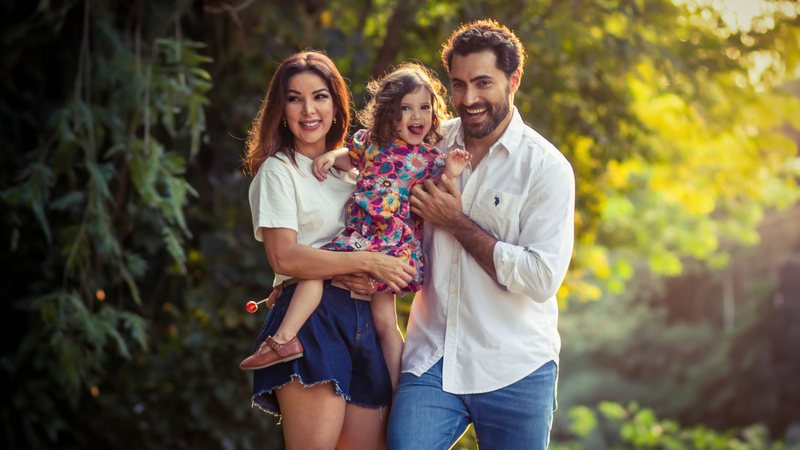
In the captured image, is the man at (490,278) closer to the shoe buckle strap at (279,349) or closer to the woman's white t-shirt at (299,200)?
the woman's white t-shirt at (299,200)

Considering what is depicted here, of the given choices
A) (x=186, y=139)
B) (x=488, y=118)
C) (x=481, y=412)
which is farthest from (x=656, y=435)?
(x=488, y=118)

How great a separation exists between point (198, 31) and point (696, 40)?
321 centimetres

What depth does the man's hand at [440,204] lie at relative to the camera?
3.03 metres

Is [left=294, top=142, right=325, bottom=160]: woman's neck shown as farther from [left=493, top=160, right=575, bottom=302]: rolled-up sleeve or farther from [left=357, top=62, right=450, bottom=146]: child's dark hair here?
[left=493, top=160, right=575, bottom=302]: rolled-up sleeve

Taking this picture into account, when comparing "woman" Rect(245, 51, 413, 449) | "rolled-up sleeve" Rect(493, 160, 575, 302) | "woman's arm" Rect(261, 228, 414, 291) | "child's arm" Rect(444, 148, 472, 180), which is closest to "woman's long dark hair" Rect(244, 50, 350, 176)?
"woman" Rect(245, 51, 413, 449)

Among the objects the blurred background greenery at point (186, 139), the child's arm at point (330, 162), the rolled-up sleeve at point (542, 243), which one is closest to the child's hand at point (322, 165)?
the child's arm at point (330, 162)

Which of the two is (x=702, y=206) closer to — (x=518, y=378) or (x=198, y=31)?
(x=198, y=31)

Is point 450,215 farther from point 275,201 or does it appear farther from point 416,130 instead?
point 275,201

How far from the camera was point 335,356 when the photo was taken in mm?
2918

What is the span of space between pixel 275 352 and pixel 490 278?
63cm

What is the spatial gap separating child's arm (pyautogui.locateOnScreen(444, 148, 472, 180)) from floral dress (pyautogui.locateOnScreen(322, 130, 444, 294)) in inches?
2.2

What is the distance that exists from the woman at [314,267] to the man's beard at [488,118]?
13.6 inches

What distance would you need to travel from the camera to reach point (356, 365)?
301 cm

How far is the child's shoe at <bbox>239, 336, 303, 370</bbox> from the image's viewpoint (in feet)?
9.41
